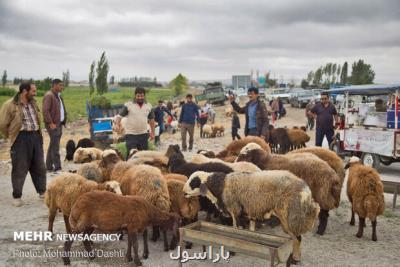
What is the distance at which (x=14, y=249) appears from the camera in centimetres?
534

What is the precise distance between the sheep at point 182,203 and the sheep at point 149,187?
0.18 meters

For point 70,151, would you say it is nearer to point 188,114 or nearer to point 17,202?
point 188,114

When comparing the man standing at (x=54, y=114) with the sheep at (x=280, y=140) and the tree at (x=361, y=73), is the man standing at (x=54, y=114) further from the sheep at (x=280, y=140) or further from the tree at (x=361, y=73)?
the tree at (x=361, y=73)

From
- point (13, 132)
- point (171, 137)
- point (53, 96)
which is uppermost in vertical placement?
point (53, 96)

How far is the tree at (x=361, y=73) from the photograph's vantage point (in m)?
69.1

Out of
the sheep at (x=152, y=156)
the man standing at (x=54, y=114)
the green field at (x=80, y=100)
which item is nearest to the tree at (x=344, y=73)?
the green field at (x=80, y=100)

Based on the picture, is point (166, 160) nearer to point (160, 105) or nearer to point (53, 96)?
point (53, 96)

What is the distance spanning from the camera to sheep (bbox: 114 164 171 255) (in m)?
5.30

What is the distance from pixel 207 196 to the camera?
209 inches

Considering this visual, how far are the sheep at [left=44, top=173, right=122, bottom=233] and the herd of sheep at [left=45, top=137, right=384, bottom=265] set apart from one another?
13 millimetres

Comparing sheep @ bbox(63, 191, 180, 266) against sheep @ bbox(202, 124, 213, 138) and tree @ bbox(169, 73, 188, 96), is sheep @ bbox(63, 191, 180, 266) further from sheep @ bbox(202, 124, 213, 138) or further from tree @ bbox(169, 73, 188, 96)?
tree @ bbox(169, 73, 188, 96)

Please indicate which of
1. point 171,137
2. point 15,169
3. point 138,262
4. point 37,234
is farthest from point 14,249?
point 171,137

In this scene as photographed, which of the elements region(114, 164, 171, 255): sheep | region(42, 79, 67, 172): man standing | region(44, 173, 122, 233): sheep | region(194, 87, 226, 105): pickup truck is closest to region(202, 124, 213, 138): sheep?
region(42, 79, 67, 172): man standing

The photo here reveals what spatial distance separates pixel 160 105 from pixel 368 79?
5960 cm
